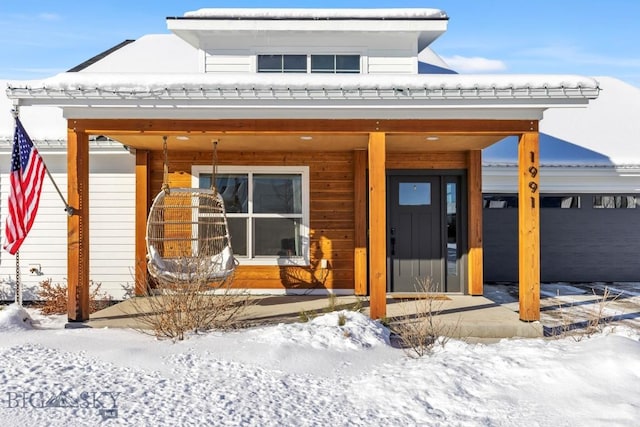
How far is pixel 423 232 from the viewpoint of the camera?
9.22 m

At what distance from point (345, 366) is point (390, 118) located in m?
3.07

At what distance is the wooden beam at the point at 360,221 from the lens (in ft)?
29.5

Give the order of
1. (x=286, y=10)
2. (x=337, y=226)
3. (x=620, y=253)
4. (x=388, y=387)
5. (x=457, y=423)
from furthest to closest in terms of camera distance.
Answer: (x=620, y=253) < (x=286, y=10) < (x=337, y=226) < (x=388, y=387) < (x=457, y=423)

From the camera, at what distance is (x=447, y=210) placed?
923cm

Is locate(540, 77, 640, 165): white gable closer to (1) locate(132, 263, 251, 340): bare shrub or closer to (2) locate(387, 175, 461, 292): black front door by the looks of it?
(2) locate(387, 175, 461, 292): black front door

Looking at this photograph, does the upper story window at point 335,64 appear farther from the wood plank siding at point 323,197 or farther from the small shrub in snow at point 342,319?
the small shrub in snow at point 342,319

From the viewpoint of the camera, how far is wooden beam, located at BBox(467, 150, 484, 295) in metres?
8.95

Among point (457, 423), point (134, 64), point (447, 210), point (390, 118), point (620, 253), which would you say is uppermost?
point (134, 64)

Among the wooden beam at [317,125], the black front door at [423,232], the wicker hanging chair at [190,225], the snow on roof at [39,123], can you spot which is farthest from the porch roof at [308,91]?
the snow on roof at [39,123]

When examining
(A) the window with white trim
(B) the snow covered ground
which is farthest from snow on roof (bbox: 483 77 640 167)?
(B) the snow covered ground

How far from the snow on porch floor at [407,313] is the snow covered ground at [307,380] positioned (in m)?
0.42

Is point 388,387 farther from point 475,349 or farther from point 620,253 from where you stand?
point 620,253

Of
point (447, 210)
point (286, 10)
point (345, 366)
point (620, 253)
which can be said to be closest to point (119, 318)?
point (345, 366)

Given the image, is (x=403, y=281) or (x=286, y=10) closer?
(x=403, y=281)
